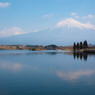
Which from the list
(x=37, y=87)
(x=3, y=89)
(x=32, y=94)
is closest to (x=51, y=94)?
(x=32, y=94)

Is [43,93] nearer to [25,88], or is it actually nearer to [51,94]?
[51,94]

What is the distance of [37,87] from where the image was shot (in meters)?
19.1

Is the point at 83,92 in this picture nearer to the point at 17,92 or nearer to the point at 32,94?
the point at 32,94

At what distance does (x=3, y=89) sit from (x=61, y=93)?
6.58 metres

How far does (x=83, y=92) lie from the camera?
55.9 feet

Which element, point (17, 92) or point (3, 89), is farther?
point (3, 89)

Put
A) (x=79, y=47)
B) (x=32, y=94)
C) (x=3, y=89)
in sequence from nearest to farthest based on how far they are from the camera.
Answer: (x=32, y=94)
(x=3, y=89)
(x=79, y=47)

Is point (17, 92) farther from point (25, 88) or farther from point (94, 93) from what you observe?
point (94, 93)

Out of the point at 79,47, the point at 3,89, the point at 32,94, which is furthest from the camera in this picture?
the point at 79,47

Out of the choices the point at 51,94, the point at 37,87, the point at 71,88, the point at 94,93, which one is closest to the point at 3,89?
the point at 37,87

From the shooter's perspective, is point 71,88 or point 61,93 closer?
point 61,93

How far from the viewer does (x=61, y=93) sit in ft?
55.0

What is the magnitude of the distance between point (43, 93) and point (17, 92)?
2.76 metres

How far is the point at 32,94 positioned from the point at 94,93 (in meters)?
6.33
